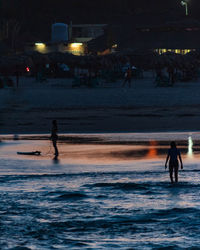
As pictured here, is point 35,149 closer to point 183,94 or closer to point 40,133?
point 40,133

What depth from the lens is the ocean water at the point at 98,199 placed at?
45.0ft

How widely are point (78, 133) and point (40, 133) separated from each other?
1.52 metres

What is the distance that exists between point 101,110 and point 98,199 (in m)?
22.7

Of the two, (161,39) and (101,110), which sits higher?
(161,39)

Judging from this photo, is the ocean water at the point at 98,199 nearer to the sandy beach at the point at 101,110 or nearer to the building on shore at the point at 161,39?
the sandy beach at the point at 101,110

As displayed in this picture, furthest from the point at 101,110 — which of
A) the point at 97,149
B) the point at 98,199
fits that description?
the point at 98,199

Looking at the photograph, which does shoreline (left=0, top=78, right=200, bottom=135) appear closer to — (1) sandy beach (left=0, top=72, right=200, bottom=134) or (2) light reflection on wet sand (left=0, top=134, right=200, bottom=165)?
(1) sandy beach (left=0, top=72, right=200, bottom=134)

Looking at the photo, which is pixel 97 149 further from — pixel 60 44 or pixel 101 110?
pixel 60 44

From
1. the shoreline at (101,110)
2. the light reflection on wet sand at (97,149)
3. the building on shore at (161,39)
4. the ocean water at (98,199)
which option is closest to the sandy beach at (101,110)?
the shoreline at (101,110)

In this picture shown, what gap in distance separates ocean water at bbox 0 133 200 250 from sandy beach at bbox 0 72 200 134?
6.38 meters

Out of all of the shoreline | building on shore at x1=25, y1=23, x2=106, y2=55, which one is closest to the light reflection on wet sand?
the shoreline

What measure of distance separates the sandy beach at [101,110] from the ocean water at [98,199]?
20.9 ft

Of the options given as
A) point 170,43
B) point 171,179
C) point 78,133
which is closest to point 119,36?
point 170,43

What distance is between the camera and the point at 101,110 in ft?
129
